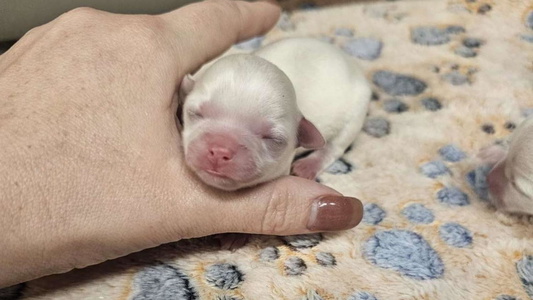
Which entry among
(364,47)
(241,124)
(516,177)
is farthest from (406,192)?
(364,47)

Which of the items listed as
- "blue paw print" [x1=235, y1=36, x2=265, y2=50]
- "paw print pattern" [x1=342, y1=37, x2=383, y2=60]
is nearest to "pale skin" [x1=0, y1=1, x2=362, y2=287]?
"blue paw print" [x1=235, y1=36, x2=265, y2=50]

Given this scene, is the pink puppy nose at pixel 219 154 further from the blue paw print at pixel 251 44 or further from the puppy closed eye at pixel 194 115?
the blue paw print at pixel 251 44

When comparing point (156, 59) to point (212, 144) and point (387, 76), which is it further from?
point (387, 76)

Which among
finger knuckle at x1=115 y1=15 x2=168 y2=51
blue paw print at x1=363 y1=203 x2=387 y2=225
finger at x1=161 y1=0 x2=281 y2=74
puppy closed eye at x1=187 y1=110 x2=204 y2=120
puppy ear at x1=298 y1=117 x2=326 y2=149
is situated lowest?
blue paw print at x1=363 y1=203 x2=387 y2=225

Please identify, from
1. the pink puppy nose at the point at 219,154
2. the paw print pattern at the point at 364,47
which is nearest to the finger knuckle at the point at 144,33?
the pink puppy nose at the point at 219,154

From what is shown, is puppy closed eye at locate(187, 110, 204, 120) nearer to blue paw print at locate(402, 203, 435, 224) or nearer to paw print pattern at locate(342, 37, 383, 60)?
blue paw print at locate(402, 203, 435, 224)

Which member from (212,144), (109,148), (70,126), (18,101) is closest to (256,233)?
(212,144)

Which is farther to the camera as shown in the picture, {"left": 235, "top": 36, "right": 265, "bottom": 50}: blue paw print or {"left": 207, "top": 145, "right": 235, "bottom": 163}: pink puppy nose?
{"left": 235, "top": 36, "right": 265, "bottom": 50}: blue paw print
